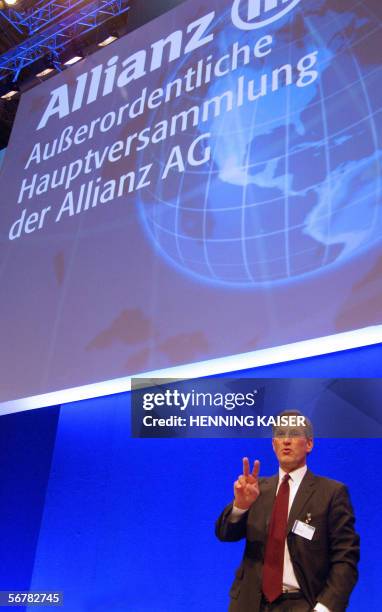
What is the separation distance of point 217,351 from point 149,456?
0.69 meters

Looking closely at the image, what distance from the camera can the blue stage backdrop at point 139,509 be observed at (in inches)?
111

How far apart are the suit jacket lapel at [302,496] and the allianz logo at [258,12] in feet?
8.59

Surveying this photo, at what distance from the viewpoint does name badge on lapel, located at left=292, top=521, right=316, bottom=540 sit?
208cm

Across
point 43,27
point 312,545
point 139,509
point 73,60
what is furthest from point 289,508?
point 43,27

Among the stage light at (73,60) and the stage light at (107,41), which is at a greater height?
the stage light at (107,41)

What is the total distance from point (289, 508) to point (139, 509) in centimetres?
119

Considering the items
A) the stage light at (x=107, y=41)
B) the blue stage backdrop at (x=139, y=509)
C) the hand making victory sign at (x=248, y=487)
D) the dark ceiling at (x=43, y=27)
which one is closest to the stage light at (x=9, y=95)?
the dark ceiling at (x=43, y=27)

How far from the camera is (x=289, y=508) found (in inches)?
86.6

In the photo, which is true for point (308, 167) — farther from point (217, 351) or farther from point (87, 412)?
point (87, 412)

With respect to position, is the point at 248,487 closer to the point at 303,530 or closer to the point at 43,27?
the point at 303,530

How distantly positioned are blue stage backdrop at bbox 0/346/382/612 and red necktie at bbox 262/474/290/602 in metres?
0.56

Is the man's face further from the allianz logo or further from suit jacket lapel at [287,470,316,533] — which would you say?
the allianz logo

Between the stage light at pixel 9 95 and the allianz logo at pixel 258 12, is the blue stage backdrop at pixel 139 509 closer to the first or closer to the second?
the allianz logo at pixel 258 12

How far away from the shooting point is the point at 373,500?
8.64 ft
